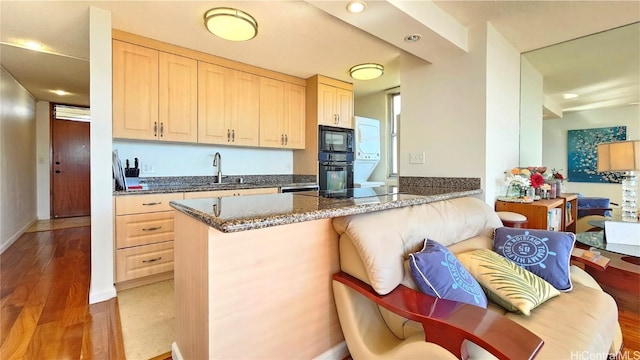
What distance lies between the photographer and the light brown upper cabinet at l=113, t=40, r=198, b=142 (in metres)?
2.70

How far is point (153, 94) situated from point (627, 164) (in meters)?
4.26

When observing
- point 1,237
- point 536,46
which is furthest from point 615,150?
point 1,237

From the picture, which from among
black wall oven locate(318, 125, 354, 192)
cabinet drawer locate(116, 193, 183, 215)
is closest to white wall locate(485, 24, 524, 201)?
black wall oven locate(318, 125, 354, 192)

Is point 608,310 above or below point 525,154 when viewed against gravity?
below

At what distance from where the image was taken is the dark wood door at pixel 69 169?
550cm

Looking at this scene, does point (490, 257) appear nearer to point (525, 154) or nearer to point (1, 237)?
point (525, 154)

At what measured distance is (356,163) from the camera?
4453 millimetres

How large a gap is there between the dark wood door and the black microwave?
15.9ft

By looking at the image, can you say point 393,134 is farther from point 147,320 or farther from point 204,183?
point 147,320

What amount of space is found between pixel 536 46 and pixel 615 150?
4.21 feet

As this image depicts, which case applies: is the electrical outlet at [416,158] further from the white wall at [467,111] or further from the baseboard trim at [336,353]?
the baseboard trim at [336,353]

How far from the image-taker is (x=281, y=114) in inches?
153

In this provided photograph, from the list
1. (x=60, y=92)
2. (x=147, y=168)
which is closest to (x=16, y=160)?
(x=60, y=92)

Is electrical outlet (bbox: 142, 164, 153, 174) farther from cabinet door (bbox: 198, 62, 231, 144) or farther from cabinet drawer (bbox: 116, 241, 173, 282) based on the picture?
cabinet drawer (bbox: 116, 241, 173, 282)
